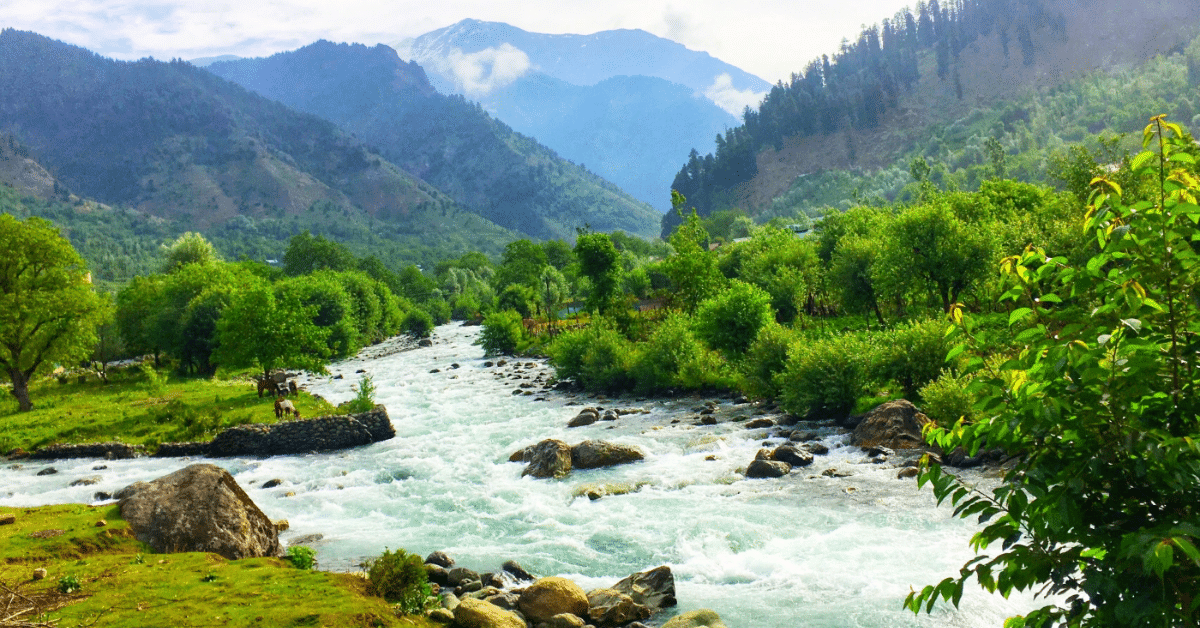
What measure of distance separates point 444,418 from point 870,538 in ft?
102

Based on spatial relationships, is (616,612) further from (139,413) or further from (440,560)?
(139,413)

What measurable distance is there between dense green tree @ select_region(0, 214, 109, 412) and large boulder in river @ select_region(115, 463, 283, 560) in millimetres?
38924

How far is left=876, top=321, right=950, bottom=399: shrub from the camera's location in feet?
120

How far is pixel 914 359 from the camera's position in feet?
121

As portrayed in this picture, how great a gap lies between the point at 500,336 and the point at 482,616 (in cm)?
7252

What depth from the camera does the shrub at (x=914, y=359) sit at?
120 feet

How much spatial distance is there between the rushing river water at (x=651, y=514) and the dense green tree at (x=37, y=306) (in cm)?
1895

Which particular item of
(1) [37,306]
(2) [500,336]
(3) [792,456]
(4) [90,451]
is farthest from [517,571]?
(2) [500,336]

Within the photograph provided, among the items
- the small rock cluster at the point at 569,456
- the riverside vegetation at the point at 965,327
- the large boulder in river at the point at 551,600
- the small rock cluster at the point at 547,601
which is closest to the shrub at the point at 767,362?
the riverside vegetation at the point at 965,327

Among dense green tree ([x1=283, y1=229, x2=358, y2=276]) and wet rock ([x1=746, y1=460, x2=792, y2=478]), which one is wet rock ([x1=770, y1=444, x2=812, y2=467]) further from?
dense green tree ([x1=283, y1=229, x2=358, y2=276])

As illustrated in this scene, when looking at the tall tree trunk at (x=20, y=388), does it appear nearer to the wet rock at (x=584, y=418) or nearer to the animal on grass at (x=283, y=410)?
the animal on grass at (x=283, y=410)

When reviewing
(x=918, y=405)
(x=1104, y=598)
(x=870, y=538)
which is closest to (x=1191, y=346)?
(x=1104, y=598)

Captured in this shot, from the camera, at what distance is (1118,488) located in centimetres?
492

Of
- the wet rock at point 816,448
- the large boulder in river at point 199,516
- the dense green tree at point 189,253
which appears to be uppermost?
the dense green tree at point 189,253
